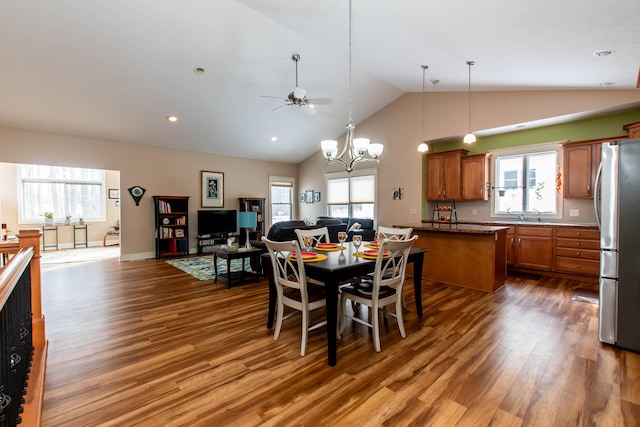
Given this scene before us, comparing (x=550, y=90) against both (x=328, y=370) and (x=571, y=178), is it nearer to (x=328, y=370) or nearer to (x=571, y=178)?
(x=571, y=178)

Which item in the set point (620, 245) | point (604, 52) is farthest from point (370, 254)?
point (604, 52)

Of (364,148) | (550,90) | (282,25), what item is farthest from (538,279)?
(282,25)

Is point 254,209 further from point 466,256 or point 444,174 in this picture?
point 466,256

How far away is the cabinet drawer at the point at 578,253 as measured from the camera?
4.62m

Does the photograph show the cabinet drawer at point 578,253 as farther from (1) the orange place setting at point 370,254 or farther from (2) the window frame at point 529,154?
(1) the orange place setting at point 370,254

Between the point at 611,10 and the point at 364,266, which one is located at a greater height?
the point at 611,10

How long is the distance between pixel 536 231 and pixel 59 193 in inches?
481

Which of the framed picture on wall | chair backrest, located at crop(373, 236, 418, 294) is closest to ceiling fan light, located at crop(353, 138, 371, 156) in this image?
chair backrest, located at crop(373, 236, 418, 294)

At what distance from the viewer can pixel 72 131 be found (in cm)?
614

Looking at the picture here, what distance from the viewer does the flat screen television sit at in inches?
309

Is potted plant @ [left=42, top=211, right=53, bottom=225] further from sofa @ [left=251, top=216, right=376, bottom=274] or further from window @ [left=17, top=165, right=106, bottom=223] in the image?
sofa @ [left=251, top=216, right=376, bottom=274]

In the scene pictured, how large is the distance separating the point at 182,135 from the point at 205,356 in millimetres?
5846

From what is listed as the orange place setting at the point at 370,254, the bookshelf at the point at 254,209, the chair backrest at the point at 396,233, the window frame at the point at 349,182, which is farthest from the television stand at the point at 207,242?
the orange place setting at the point at 370,254

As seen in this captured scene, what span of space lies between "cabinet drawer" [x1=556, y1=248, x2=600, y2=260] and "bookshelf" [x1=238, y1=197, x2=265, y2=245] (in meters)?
6.86
